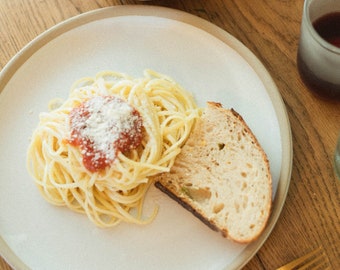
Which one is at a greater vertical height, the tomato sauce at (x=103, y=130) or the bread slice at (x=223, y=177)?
the tomato sauce at (x=103, y=130)

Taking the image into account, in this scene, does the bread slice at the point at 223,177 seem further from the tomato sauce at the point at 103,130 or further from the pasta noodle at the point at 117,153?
the tomato sauce at the point at 103,130

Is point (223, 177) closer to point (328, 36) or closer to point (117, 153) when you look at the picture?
point (117, 153)

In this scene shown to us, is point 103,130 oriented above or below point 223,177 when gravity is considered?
above

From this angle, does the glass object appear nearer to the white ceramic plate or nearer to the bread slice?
the white ceramic plate

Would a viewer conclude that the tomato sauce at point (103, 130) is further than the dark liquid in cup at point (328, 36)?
No

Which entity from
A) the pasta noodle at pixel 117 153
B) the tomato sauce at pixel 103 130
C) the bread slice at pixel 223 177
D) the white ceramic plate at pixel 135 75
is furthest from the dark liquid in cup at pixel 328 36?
the tomato sauce at pixel 103 130

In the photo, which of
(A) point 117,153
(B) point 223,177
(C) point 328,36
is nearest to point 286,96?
(C) point 328,36

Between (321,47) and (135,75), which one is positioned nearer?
(321,47)
